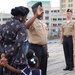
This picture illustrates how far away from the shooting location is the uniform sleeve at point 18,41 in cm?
317

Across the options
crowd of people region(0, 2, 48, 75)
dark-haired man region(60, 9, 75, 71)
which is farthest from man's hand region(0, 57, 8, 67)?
dark-haired man region(60, 9, 75, 71)

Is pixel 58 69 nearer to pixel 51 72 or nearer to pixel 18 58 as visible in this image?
pixel 51 72

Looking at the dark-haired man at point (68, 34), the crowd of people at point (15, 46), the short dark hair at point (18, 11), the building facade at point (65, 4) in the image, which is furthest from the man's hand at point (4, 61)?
the building facade at point (65, 4)

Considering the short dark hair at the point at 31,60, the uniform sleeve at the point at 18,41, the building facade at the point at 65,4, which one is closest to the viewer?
the uniform sleeve at the point at 18,41

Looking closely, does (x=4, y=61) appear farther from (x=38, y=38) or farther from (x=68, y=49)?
(x=68, y=49)

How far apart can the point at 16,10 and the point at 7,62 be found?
530mm

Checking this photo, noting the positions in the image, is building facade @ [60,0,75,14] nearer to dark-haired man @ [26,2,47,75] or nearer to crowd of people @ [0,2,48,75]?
dark-haired man @ [26,2,47,75]

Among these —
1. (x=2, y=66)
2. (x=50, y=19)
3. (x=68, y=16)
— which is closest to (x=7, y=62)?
(x=2, y=66)

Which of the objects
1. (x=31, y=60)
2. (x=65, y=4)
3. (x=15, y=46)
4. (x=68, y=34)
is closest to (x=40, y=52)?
(x=31, y=60)

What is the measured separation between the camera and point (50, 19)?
69.8 m

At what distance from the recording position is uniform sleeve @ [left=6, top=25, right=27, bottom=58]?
10.4 feet

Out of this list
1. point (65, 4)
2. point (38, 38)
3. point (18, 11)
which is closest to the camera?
point (18, 11)

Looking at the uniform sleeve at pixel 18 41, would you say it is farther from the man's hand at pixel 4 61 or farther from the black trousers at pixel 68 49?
the black trousers at pixel 68 49

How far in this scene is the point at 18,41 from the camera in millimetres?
3172
